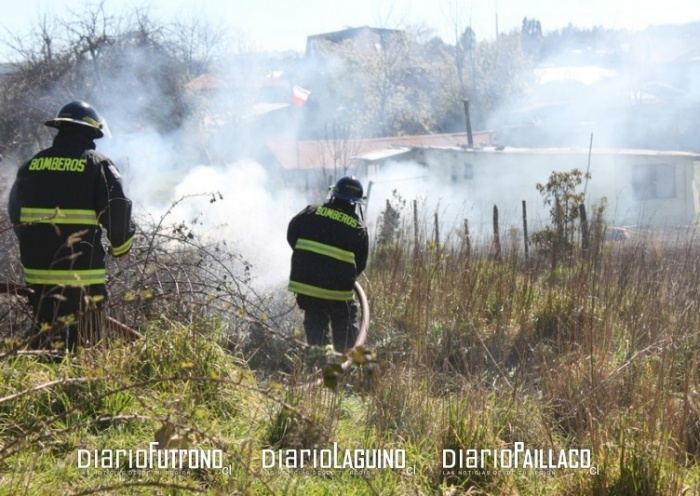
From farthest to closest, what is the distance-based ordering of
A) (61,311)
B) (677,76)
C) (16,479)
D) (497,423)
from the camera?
(677,76), (61,311), (497,423), (16,479)

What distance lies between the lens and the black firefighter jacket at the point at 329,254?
6.69 m

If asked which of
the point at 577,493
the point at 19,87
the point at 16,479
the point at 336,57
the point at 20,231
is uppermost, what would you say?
the point at 336,57

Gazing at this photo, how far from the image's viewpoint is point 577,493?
4020 mm

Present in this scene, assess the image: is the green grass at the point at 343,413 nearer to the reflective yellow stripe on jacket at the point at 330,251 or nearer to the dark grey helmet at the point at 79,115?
the reflective yellow stripe on jacket at the point at 330,251

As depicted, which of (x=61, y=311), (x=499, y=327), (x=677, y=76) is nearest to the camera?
(x=61, y=311)

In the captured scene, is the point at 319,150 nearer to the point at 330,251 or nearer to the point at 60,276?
the point at 330,251

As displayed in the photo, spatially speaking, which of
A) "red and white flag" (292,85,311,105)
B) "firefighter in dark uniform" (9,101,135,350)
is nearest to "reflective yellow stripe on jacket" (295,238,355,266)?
"firefighter in dark uniform" (9,101,135,350)

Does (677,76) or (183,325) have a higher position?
(677,76)

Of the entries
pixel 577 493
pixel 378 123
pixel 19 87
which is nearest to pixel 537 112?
pixel 378 123

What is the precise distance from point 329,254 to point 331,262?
68mm

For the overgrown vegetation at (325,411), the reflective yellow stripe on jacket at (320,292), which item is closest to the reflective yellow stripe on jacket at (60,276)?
the overgrown vegetation at (325,411)

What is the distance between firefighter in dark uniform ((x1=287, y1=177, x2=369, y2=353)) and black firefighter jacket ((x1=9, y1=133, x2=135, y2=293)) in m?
1.86

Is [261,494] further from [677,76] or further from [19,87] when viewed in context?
[677,76]

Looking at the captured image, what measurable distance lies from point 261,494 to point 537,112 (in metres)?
46.8
